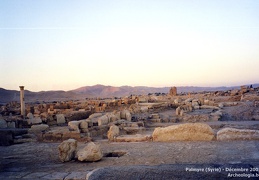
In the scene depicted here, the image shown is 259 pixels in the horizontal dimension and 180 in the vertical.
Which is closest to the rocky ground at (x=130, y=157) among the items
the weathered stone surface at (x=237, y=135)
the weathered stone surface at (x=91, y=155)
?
the weathered stone surface at (x=91, y=155)

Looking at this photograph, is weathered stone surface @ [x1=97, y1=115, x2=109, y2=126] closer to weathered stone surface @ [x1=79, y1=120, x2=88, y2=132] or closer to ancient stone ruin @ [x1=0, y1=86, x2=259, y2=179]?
ancient stone ruin @ [x1=0, y1=86, x2=259, y2=179]

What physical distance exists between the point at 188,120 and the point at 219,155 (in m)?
11.4

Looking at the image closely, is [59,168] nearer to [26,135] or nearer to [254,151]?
[254,151]

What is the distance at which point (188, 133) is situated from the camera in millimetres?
7723

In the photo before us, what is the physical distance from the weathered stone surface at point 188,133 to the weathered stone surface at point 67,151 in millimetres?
2775

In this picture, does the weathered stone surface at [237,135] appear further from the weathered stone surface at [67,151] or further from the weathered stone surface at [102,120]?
the weathered stone surface at [102,120]

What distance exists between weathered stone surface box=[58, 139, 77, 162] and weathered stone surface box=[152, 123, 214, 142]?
2.77m

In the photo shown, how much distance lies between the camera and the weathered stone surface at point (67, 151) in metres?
6.38

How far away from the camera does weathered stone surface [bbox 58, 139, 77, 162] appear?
6379 mm

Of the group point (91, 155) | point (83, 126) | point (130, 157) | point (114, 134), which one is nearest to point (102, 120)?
point (83, 126)

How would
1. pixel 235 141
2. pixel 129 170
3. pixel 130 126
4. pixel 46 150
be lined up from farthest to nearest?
1. pixel 130 126
2. pixel 46 150
3. pixel 235 141
4. pixel 129 170

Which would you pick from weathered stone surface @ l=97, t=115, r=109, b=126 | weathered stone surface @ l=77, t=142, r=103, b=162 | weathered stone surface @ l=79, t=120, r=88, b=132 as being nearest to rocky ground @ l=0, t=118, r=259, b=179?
weathered stone surface @ l=77, t=142, r=103, b=162

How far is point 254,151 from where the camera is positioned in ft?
18.8

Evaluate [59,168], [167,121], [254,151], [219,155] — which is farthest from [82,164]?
[167,121]
